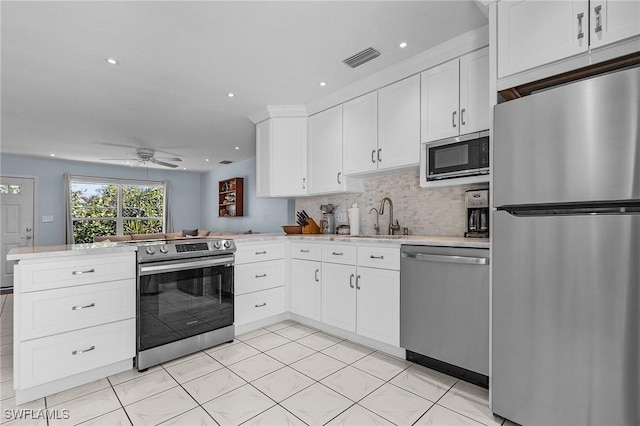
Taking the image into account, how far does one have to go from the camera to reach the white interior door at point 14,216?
613 centimetres

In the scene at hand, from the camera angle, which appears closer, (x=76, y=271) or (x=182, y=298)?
(x=76, y=271)

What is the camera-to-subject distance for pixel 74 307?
6.80 feet

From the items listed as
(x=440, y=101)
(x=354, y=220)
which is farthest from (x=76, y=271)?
(x=440, y=101)

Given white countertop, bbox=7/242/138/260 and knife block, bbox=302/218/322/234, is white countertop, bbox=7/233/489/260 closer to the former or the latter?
white countertop, bbox=7/242/138/260

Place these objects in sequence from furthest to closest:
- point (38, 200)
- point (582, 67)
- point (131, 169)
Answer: point (131, 169), point (38, 200), point (582, 67)

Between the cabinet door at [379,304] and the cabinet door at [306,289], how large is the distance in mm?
517

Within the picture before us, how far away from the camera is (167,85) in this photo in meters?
3.17

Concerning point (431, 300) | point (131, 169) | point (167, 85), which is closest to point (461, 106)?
point (431, 300)

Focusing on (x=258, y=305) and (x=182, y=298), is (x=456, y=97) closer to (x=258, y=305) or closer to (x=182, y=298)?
(x=258, y=305)

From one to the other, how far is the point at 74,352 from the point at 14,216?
6288 millimetres

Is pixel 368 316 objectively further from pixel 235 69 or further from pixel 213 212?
pixel 213 212

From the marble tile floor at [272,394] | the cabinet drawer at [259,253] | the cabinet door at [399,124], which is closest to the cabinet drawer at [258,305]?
the cabinet drawer at [259,253]

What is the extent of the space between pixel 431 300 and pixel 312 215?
7.47ft

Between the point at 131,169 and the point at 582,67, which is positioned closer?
the point at 582,67
